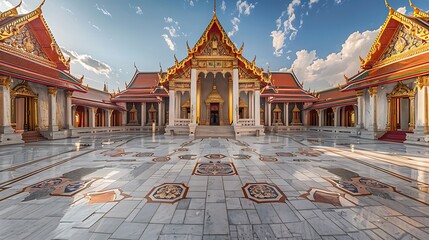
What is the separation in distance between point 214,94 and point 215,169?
14.0 metres

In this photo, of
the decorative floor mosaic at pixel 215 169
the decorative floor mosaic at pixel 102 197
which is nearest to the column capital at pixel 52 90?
the decorative floor mosaic at pixel 102 197

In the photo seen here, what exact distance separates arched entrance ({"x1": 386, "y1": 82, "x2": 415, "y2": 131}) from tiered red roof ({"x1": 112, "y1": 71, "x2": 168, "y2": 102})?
20.9 meters

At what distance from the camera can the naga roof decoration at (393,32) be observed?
9.95 m

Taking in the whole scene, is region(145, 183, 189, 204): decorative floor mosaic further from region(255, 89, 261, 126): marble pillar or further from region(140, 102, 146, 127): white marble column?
region(140, 102, 146, 127): white marble column

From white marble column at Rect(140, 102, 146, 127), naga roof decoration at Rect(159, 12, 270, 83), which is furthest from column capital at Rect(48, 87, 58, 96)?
white marble column at Rect(140, 102, 146, 127)

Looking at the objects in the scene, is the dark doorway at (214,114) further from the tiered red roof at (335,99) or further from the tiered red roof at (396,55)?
the tiered red roof at (335,99)

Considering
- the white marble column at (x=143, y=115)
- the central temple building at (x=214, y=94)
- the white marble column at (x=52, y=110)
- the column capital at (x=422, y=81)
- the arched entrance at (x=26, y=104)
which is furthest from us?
the white marble column at (x=143, y=115)

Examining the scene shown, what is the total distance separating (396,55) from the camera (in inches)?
459

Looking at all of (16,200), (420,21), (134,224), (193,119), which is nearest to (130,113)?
(193,119)

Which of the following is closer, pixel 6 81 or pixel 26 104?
pixel 6 81

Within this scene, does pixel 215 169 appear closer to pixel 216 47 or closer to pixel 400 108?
pixel 216 47

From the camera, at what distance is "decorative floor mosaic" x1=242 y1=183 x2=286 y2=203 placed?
277 cm

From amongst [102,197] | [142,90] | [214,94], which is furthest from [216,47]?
[142,90]

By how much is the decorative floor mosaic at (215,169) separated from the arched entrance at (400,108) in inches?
561
